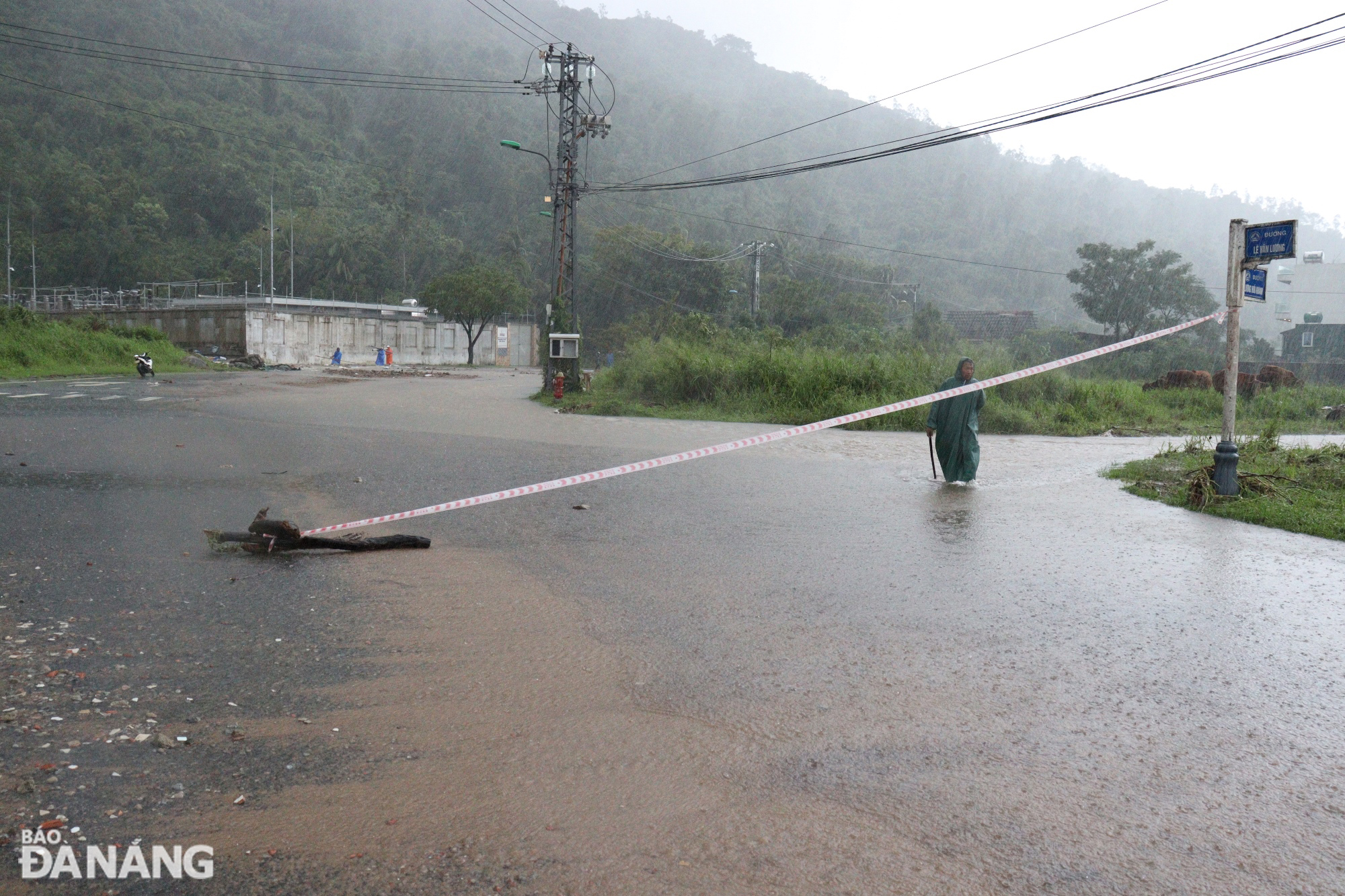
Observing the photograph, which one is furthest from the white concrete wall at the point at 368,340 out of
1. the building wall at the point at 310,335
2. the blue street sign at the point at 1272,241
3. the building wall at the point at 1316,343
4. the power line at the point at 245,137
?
the building wall at the point at 1316,343

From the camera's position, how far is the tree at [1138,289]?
49750mm

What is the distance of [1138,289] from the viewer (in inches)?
2012

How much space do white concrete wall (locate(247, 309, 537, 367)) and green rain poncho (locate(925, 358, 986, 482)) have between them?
148ft

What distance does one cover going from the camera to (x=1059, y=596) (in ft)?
20.6

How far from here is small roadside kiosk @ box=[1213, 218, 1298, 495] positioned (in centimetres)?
978

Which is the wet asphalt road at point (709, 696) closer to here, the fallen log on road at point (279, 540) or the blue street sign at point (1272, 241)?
the fallen log on road at point (279, 540)

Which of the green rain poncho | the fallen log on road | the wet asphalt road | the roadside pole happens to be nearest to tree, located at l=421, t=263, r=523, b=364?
the green rain poncho

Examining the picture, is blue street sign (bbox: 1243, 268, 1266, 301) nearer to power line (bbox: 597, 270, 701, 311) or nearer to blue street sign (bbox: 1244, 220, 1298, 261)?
blue street sign (bbox: 1244, 220, 1298, 261)

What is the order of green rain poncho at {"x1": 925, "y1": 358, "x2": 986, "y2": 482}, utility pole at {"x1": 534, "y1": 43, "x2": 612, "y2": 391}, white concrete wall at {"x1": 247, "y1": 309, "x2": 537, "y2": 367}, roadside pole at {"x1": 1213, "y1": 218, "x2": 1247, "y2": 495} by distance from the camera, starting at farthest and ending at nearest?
1. white concrete wall at {"x1": 247, "y1": 309, "x2": 537, "y2": 367}
2. utility pole at {"x1": 534, "y1": 43, "x2": 612, "y2": 391}
3. green rain poncho at {"x1": 925, "y1": 358, "x2": 986, "y2": 482}
4. roadside pole at {"x1": 1213, "y1": 218, "x2": 1247, "y2": 495}

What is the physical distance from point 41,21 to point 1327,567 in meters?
147

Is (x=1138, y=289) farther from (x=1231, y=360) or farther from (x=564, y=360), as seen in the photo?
(x=1231, y=360)

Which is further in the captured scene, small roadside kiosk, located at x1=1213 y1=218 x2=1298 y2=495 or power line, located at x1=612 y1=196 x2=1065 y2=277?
power line, located at x1=612 y1=196 x2=1065 y2=277

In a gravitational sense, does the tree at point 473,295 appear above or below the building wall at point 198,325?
above

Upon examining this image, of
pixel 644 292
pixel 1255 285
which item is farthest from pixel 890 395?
pixel 644 292
